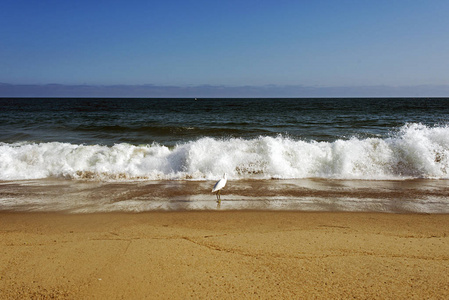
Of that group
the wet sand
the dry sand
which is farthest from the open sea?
the dry sand

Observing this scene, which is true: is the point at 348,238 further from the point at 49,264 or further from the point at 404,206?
the point at 49,264

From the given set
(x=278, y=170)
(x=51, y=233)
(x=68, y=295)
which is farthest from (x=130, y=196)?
(x=278, y=170)

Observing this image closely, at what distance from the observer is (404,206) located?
231 inches

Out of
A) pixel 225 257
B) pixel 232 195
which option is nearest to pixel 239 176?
pixel 232 195

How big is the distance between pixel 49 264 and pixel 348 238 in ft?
12.5

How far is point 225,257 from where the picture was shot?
364 cm

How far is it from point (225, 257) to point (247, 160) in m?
5.79

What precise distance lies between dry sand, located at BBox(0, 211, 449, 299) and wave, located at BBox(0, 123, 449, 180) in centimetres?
365

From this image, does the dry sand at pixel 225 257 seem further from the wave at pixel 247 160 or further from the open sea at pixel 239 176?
the wave at pixel 247 160

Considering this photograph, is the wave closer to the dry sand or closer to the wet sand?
the wet sand

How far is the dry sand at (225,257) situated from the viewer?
120 inches

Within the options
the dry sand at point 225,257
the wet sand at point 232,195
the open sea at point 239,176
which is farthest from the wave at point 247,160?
the dry sand at point 225,257

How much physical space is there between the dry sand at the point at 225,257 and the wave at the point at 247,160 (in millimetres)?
3647

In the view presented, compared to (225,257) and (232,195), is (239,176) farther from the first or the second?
(225,257)
